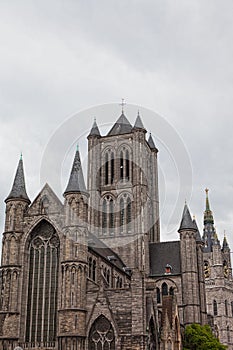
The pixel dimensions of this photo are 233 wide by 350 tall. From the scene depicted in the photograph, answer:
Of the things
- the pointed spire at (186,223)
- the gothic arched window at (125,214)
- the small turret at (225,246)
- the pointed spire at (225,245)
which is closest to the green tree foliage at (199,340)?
the pointed spire at (186,223)

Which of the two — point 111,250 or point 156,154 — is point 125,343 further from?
point 156,154

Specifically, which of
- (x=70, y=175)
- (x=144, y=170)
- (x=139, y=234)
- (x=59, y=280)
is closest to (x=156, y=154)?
(x=144, y=170)

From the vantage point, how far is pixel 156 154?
85.8m

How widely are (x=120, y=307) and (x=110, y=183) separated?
32.8m

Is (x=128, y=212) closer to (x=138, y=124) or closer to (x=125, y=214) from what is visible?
(x=125, y=214)

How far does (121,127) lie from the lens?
268ft

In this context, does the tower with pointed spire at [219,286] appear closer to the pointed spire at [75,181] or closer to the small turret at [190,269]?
the small turret at [190,269]

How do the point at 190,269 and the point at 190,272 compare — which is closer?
the point at 190,272

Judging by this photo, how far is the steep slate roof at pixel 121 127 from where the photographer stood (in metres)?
80.6

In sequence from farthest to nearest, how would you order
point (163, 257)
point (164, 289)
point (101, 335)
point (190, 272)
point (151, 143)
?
point (151, 143), point (163, 257), point (164, 289), point (190, 272), point (101, 335)

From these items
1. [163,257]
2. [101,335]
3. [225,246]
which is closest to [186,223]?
[163,257]

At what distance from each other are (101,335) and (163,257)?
27.5m

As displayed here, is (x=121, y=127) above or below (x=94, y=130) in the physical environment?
above

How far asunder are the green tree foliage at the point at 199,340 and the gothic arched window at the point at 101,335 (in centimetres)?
1385
